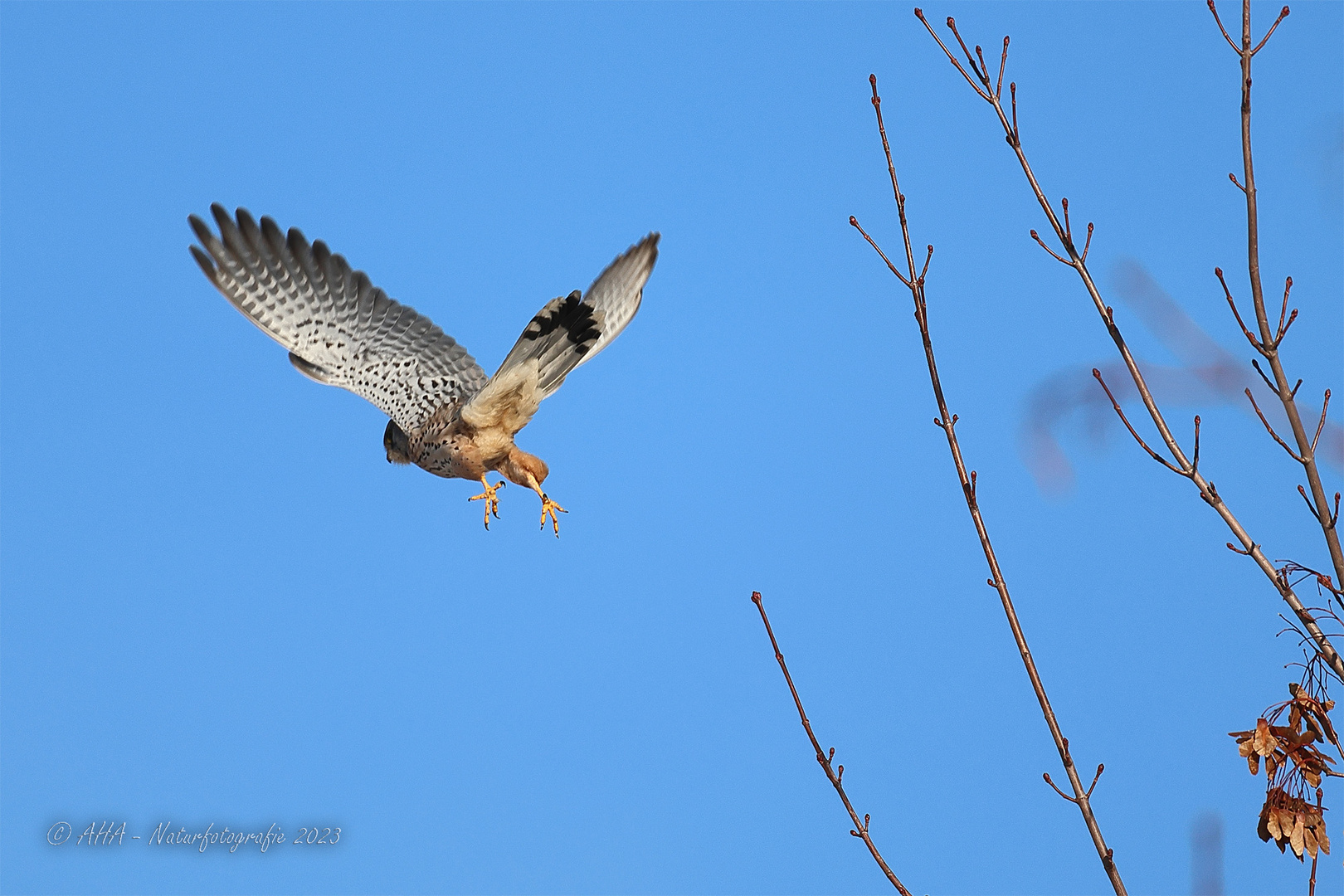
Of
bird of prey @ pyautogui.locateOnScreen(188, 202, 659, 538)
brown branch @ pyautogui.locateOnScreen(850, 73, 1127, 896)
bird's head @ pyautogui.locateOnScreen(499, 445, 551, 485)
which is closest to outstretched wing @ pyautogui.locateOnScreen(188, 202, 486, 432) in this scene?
bird of prey @ pyautogui.locateOnScreen(188, 202, 659, 538)

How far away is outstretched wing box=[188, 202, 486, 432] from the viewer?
6.75 meters

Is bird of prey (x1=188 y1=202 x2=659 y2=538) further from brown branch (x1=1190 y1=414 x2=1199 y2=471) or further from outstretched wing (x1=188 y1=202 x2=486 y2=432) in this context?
brown branch (x1=1190 y1=414 x2=1199 y2=471)

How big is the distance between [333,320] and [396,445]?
0.82 m

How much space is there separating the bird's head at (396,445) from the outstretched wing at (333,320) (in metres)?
0.10

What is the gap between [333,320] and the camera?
6984 mm

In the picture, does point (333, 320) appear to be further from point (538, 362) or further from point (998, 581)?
point (998, 581)

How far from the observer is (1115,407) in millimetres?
2279

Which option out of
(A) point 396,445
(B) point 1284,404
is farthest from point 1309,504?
(A) point 396,445

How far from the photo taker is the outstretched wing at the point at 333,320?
22.2 feet

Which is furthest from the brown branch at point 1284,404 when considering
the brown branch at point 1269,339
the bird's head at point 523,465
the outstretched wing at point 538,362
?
the bird's head at point 523,465

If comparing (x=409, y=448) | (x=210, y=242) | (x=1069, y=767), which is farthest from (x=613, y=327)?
(x=1069, y=767)

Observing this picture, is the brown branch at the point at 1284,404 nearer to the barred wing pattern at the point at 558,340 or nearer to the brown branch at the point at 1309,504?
the brown branch at the point at 1309,504

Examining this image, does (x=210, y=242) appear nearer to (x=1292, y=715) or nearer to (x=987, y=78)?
(x=987, y=78)

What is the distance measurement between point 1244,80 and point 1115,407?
936 mm
